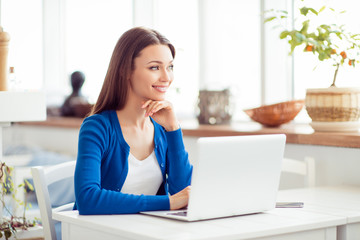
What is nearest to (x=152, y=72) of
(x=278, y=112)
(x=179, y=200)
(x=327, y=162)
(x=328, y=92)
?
(x=179, y=200)

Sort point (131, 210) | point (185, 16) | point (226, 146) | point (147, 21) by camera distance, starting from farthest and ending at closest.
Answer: point (147, 21), point (185, 16), point (131, 210), point (226, 146)

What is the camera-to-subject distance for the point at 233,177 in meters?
1.47

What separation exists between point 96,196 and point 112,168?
183 mm

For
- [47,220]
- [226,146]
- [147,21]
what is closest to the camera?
[226,146]

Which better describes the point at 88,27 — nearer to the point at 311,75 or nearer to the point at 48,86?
the point at 48,86

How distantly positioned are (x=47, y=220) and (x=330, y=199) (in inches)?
35.9

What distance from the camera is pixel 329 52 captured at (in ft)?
7.62

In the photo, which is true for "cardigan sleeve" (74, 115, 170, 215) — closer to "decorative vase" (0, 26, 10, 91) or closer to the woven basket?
"decorative vase" (0, 26, 10, 91)

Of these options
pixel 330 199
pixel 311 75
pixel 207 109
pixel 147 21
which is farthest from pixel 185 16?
pixel 330 199

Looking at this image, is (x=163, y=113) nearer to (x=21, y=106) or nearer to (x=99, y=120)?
(x=99, y=120)

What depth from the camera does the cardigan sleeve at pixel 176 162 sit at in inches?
73.3

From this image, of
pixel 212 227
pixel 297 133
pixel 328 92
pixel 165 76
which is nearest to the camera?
pixel 212 227

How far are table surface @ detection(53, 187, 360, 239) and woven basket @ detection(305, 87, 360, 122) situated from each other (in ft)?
2.14

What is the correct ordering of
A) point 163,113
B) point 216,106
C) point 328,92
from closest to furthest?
point 163,113, point 328,92, point 216,106
